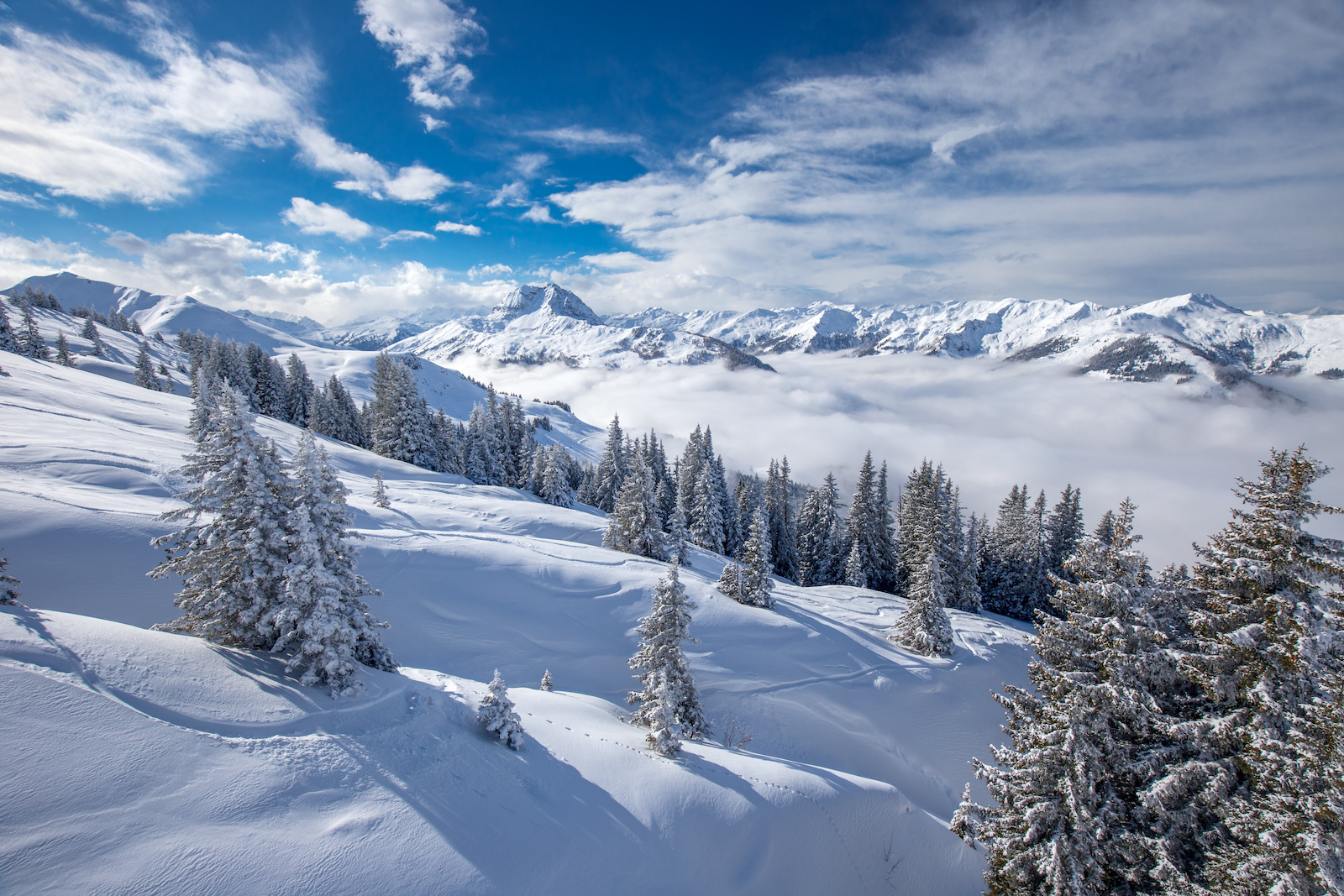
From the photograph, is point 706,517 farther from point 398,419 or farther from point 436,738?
point 436,738

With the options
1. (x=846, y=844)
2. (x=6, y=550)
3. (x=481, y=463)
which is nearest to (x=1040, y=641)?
(x=846, y=844)

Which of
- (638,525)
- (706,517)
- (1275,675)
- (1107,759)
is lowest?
(706,517)

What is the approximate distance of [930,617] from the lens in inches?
1080

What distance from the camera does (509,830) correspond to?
9.62m

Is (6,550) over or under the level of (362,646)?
over

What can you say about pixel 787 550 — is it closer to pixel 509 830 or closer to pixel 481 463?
pixel 481 463

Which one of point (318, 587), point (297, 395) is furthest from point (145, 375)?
point (318, 587)

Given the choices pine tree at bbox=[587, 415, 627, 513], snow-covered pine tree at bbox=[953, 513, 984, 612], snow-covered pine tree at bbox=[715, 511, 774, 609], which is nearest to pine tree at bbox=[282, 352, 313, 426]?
pine tree at bbox=[587, 415, 627, 513]

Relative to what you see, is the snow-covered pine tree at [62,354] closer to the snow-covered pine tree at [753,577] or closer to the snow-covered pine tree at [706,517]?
the snow-covered pine tree at [706,517]

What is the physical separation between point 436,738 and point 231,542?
5.96 m

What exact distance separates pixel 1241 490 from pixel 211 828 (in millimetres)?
17985

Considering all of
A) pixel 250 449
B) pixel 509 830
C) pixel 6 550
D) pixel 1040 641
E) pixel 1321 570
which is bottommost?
pixel 509 830

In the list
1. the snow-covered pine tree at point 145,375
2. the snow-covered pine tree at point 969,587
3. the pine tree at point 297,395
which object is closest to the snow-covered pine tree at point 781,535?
the snow-covered pine tree at point 969,587

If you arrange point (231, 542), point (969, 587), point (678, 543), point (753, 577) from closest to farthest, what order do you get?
point (231, 542) → point (753, 577) → point (678, 543) → point (969, 587)
